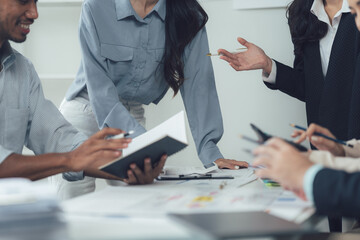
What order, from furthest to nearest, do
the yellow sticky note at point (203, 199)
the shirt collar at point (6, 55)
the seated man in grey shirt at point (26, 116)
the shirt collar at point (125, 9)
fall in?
the shirt collar at point (125, 9) < the shirt collar at point (6, 55) < the seated man in grey shirt at point (26, 116) < the yellow sticky note at point (203, 199)

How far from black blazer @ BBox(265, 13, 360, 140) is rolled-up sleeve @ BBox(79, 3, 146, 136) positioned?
0.81 m

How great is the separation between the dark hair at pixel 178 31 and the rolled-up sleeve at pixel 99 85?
255 mm

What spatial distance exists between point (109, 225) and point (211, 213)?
0.65 feet

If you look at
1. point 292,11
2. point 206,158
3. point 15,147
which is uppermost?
point 292,11

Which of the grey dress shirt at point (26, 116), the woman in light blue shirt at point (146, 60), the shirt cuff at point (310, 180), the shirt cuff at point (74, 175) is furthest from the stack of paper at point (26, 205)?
the woman in light blue shirt at point (146, 60)

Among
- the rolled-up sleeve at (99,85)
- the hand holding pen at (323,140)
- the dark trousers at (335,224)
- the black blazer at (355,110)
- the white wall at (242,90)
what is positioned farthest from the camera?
the white wall at (242,90)

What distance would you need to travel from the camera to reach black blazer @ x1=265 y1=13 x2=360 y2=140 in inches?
89.0

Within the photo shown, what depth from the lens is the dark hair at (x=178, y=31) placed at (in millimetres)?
2086

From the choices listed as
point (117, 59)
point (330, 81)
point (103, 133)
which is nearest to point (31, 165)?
point (103, 133)

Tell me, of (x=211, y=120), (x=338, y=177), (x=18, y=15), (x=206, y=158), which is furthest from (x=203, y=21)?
(x=338, y=177)

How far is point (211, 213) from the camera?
0.98 m

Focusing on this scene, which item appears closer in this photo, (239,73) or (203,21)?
(203,21)

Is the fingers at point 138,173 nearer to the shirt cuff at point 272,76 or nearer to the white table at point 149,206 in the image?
the white table at point 149,206

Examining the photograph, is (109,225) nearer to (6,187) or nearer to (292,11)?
(6,187)
